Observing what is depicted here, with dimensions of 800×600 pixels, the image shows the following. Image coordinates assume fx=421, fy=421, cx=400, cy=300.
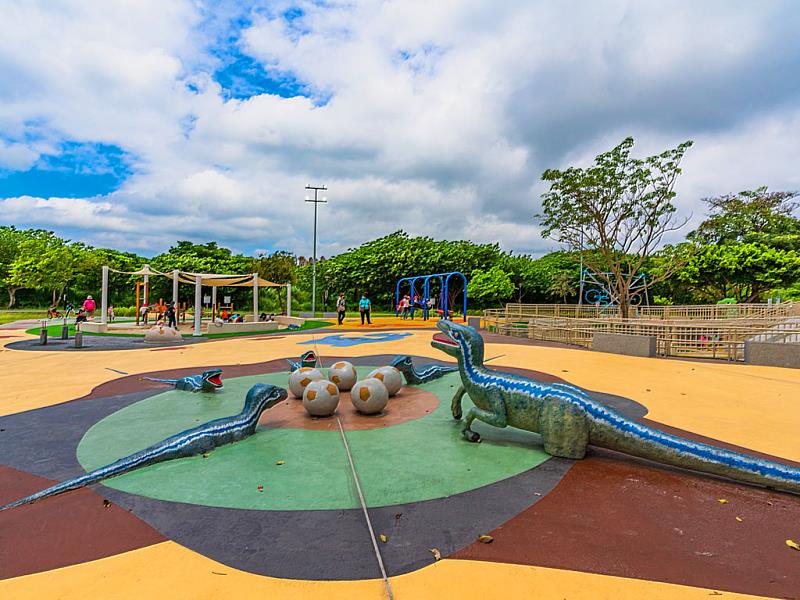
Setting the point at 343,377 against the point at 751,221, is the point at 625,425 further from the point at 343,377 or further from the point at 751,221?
the point at 751,221

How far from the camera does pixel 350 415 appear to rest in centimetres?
579

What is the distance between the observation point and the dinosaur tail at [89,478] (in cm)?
343

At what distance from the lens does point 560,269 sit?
42.7m

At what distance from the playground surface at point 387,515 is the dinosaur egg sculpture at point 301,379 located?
436 mm

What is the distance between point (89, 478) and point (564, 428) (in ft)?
14.2

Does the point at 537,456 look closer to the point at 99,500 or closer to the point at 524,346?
the point at 99,500

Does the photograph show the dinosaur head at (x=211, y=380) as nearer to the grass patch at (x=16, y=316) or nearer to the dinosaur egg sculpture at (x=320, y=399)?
the dinosaur egg sculpture at (x=320, y=399)

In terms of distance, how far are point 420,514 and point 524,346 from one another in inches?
484

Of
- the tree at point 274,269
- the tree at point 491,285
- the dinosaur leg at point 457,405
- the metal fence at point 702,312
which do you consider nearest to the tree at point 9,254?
the tree at point 274,269

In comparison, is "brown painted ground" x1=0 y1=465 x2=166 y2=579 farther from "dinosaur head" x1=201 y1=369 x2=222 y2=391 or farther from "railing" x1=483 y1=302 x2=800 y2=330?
"railing" x1=483 y1=302 x2=800 y2=330

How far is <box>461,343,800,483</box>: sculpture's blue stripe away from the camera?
3.42 meters

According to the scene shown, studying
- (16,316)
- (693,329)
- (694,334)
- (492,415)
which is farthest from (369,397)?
(16,316)

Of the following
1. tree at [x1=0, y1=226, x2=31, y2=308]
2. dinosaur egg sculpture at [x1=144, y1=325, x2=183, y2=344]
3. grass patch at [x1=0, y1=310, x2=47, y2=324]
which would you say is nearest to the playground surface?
dinosaur egg sculpture at [x1=144, y1=325, x2=183, y2=344]

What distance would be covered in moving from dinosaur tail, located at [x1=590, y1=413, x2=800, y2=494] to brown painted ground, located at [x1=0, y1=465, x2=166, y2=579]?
3743 mm
